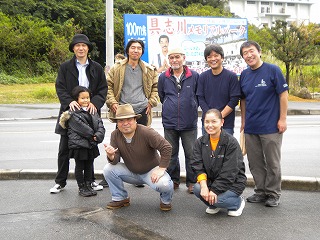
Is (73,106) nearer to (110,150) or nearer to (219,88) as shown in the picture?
(110,150)

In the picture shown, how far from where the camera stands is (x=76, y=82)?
560cm

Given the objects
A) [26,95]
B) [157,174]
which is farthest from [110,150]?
[26,95]

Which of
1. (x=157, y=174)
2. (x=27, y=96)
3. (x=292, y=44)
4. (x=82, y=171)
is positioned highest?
(x=292, y=44)

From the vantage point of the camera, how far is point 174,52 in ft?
17.9

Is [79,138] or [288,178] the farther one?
[288,178]

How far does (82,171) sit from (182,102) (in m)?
1.60

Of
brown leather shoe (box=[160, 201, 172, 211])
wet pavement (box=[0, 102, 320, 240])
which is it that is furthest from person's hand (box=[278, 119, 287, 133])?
brown leather shoe (box=[160, 201, 172, 211])

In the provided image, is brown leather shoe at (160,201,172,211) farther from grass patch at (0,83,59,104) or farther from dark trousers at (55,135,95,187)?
grass patch at (0,83,59,104)

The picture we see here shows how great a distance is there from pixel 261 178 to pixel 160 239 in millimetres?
1741

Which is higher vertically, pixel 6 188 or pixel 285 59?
pixel 285 59

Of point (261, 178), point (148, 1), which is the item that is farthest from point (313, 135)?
point (148, 1)

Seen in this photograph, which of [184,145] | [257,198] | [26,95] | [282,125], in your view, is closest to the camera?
[282,125]

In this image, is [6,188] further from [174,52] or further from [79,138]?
[174,52]

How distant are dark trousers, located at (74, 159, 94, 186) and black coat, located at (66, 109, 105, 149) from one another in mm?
278
